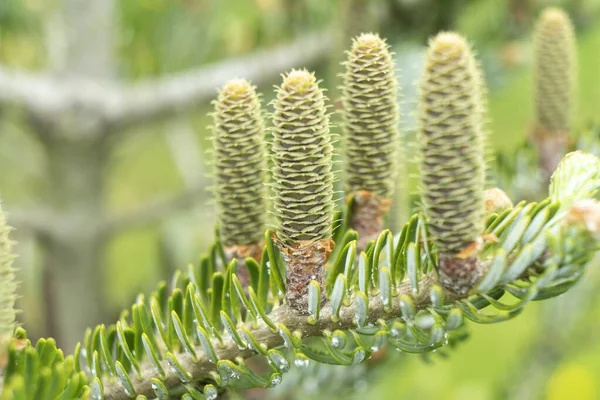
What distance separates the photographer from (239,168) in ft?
1.07

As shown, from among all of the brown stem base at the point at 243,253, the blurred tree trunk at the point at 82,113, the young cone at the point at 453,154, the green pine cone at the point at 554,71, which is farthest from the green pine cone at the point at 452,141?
the blurred tree trunk at the point at 82,113

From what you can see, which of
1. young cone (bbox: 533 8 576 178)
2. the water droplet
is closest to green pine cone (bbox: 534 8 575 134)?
young cone (bbox: 533 8 576 178)

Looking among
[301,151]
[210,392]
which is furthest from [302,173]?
[210,392]

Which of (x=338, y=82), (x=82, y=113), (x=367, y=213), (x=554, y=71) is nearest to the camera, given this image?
(x=367, y=213)

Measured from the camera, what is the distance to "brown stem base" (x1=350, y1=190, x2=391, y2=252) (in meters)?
0.36

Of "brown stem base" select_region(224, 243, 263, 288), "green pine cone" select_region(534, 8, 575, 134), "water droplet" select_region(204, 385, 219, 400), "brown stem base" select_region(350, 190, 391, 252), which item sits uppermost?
"green pine cone" select_region(534, 8, 575, 134)

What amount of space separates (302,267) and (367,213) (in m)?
0.08

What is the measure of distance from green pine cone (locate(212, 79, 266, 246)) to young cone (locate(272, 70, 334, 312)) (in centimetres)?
3

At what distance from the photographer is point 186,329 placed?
0.34m

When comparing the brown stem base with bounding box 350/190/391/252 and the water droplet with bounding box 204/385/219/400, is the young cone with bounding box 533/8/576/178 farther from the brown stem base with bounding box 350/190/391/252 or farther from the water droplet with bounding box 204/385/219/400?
the water droplet with bounding box 204/385/219/400

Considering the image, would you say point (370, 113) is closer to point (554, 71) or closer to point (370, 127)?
point (370, 127)

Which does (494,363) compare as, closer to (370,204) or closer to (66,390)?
(370,204)

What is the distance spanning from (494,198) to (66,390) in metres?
0.25

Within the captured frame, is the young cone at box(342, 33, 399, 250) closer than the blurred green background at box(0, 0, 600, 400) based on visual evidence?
Yes
